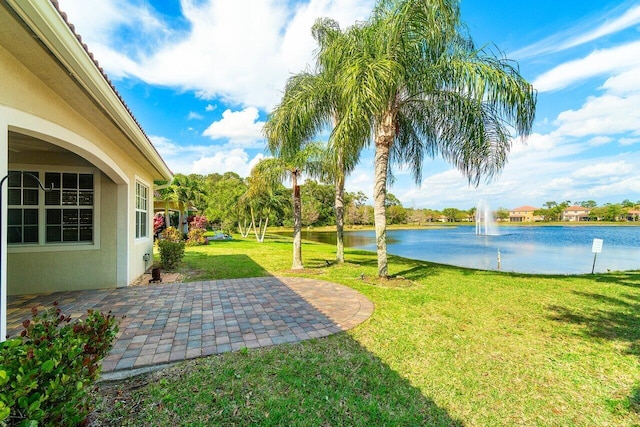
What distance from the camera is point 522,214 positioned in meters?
95.2

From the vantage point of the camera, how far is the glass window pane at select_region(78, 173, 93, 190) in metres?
6.41

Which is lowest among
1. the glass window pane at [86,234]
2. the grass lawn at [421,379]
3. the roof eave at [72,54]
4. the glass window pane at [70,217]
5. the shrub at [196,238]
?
the grass lawn at [421,379]

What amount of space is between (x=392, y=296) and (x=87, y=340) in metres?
5.60

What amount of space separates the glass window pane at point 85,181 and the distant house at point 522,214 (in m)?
108

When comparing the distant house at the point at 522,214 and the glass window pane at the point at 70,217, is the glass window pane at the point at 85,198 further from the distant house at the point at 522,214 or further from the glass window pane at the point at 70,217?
the distant house at the point at 522,214

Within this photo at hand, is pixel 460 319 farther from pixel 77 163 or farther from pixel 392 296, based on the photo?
pixel 77 163

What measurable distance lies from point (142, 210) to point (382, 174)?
24.2ft

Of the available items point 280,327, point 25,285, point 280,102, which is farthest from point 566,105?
point 25,285

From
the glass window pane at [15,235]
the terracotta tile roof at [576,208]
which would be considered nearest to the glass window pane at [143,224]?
the glass window pane at [15,235]

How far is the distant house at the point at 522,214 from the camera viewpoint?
9106cm

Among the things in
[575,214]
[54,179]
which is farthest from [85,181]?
[575,214]

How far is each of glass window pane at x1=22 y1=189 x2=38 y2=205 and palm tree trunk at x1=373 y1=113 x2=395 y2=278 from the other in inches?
302

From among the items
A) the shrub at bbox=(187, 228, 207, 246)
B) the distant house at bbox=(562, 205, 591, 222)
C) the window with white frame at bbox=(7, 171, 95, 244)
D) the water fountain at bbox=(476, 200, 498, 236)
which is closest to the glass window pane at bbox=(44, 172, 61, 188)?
the window with white frame at bbox=(7, 171, 95, 244)

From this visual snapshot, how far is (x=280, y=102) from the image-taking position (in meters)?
9.15
